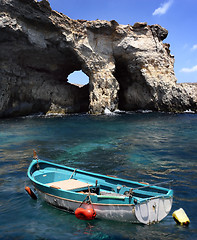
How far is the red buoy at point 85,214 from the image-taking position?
7176 mm

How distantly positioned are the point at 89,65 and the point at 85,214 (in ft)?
120

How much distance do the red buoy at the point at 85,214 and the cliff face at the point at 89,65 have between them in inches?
1317

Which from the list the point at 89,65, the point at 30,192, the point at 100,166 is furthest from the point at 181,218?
the point at 89,65

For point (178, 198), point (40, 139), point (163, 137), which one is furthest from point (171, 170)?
point (40, 139)

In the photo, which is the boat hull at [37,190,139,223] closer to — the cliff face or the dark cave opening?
the cliff face

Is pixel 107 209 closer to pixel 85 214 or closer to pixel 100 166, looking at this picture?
pixel 85 214

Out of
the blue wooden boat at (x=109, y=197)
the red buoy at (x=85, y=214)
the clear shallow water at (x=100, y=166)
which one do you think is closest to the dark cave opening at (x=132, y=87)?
the clear shallow water at (x=100, y=166)

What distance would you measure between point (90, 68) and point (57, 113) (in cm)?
1132

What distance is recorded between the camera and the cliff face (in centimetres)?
3709

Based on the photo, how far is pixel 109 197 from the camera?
7.27 metres

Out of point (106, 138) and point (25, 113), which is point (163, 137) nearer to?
point (106, 138)

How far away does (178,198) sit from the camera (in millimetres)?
8523

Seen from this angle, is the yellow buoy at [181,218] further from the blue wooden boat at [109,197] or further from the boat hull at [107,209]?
the boat hull at [107,209]

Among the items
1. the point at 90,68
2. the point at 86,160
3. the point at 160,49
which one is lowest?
the point at 86,160
